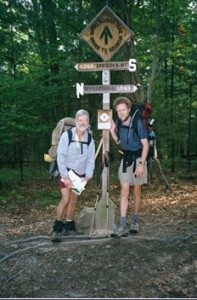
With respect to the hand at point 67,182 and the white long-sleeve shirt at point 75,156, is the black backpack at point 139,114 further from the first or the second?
the hand at point 67,182

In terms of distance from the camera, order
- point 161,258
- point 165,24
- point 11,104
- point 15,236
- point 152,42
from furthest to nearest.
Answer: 1. point 152,42
2. point 165,24
3. point 11,104
4. point 15,236
5. point 161,258

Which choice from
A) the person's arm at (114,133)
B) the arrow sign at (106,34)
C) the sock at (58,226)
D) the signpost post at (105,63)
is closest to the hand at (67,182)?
the sock at (58,226)

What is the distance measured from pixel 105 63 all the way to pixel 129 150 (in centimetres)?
146

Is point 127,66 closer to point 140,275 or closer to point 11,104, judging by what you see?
point 140,275

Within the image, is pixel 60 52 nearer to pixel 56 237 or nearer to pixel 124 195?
→ pixel 124 195

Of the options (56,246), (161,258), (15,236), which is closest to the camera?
(161,258)

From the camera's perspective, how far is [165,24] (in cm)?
1299

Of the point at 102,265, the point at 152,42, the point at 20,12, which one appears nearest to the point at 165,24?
the point at 152,42

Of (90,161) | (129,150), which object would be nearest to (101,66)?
(129,150)

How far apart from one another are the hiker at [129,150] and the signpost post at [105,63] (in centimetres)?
35

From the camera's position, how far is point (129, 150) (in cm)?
619

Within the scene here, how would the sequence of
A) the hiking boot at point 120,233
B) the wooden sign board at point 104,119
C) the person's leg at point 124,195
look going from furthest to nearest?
1. the wooden sign board at point 104,119
2. the person's leg at point 124,195
3. the hiking boot at point 120,233

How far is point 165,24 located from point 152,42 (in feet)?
3.18

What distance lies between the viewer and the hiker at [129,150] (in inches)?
237
